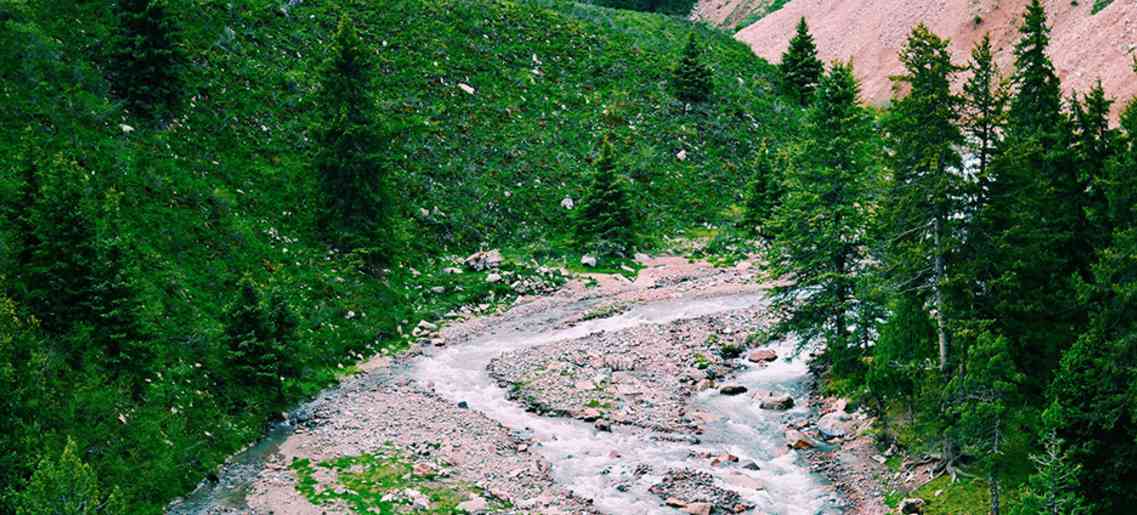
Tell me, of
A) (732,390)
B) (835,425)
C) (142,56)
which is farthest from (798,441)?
(142,56)

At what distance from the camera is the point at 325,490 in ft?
86.8

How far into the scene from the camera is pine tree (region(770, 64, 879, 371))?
32875 mm

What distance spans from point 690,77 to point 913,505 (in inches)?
1908

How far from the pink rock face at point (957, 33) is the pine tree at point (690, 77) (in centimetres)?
1063

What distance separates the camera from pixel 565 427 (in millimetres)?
32219

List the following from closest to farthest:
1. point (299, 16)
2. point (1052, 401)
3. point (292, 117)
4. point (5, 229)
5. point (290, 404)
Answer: point (1052, 401) < point (5, 229) < point (290, 404) < point (292, 117) < point (299, 16)

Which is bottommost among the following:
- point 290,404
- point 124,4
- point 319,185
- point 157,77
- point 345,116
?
point 290,404

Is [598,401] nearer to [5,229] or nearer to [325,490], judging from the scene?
[325,490]

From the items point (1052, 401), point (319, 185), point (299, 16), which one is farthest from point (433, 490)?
Result: point (299, 16)

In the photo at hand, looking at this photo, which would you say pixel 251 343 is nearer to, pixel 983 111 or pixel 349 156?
pixel 349 156

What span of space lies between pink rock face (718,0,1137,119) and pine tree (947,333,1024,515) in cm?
3541

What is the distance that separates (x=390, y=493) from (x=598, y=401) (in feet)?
34.2

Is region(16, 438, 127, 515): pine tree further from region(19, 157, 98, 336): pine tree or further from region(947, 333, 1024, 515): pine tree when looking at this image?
region(947, 333, 1024, 515): pine tree

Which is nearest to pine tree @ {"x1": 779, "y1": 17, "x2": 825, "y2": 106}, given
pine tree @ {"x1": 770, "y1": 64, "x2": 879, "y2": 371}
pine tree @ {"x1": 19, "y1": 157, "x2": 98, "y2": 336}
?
pine tree @ {"x1": 770, "y1": 64, "x2": 879, "y2": 371}
